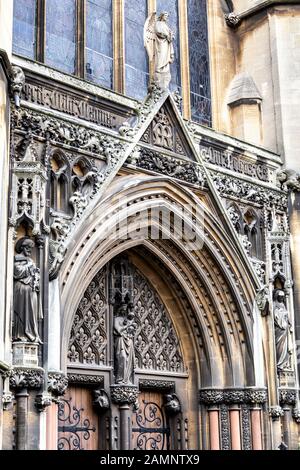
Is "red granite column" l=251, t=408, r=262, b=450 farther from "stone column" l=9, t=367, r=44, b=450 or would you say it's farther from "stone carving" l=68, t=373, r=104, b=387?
"stone column" l=9, t=367, r=44, b=450

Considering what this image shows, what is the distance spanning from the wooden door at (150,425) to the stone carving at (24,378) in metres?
2.96

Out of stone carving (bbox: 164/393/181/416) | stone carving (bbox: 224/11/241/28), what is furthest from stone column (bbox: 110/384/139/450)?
stone carving (bbox: 224/11/241/28)

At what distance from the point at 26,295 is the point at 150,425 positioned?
3.77m

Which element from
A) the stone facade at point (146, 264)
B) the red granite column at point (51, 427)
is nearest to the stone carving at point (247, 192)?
the stone facade at point (146, 264)

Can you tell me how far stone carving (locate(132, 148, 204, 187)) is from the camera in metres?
13.0

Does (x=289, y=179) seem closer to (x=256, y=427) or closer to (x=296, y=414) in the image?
(x=296, y=414)

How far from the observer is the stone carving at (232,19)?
17.2m

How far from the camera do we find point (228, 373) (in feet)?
45.1

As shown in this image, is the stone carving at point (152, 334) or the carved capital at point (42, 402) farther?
the stone carving at point (152, 334)

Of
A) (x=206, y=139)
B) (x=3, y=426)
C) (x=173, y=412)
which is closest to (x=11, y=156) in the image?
(x=3, y=426)

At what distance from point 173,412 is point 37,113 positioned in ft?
17.0

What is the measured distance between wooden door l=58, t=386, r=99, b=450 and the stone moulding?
6.31 ft

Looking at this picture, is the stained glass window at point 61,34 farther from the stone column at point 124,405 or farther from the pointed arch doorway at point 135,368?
the stone column at point 124,405
